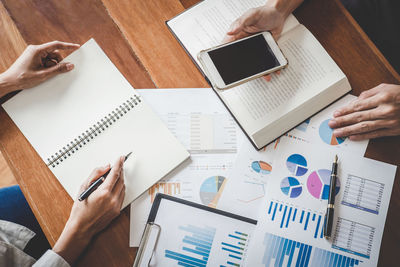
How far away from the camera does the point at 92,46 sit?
0.94 metres

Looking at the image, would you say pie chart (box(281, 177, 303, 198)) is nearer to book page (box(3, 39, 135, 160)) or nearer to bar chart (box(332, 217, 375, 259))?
bar chart (box(332, 217, 375, 259))

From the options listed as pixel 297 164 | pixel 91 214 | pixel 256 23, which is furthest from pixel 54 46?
pixel 297 164

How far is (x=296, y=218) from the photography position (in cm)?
87

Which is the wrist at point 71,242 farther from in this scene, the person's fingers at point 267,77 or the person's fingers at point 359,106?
the person's fingers at point 359,106

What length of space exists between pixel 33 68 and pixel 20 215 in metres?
0.51

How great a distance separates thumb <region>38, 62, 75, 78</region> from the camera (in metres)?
0.91

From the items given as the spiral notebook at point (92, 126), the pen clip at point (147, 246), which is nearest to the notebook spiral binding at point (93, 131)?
the spiral notebook at point (92, 126)

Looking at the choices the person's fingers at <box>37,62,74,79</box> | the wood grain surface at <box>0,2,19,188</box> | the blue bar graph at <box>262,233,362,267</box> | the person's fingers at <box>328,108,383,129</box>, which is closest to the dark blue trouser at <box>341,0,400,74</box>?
the person's fingers at <box>328,108,383,129</box>

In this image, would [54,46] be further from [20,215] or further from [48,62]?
[20,215]

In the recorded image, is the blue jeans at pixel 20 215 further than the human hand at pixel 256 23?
Yes

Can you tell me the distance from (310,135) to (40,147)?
835 millimetres

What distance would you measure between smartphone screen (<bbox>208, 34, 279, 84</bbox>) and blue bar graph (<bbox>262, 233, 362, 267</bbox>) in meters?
0.49

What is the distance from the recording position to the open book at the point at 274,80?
89cm

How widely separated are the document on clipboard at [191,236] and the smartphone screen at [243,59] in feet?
1.30
